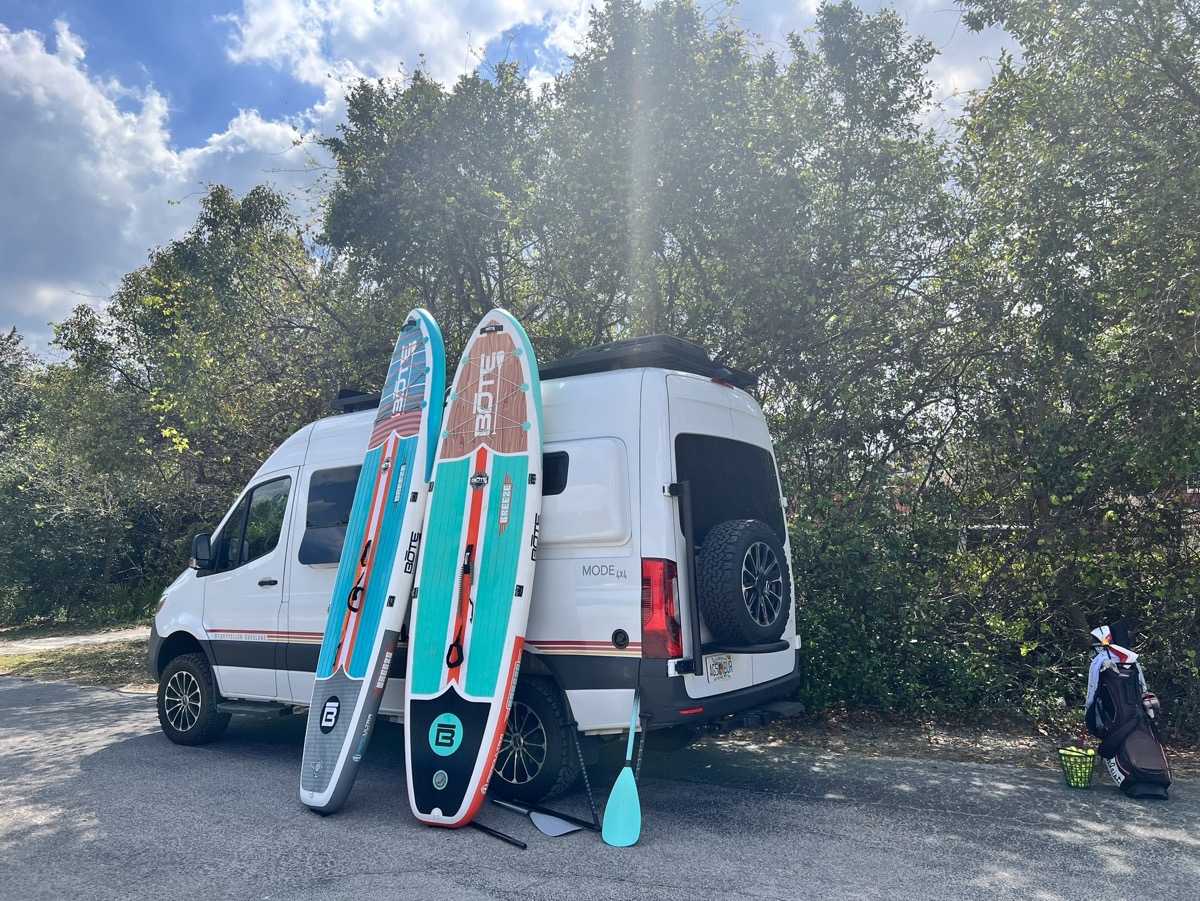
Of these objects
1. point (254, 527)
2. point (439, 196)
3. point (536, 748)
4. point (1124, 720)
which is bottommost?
point (536, 748)

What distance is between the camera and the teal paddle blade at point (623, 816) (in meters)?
4.46

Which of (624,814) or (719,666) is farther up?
(719,666)

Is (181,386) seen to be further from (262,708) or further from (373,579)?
(373,579)

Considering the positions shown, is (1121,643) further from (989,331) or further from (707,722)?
(989,331)

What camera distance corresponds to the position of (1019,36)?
7.24 meters

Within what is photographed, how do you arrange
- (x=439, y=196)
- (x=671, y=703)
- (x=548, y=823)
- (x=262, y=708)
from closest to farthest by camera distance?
1. (x=671, y=703)
2. (x=548, y=823)
3. (x=262, y=708)
4. (x=439, y=196)

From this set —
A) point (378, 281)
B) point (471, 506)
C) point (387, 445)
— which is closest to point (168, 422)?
point (378, 281)

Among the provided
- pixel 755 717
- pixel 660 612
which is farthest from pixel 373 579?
pixel 755 717

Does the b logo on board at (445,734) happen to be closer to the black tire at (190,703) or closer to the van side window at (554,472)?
the van side window at (554,472)

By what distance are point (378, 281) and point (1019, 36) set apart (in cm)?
720

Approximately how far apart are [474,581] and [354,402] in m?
2.35

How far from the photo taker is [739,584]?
477 cm

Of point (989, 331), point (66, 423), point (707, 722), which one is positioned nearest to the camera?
point (707, 722)

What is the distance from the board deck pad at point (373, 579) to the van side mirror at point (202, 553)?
1.67 metres
